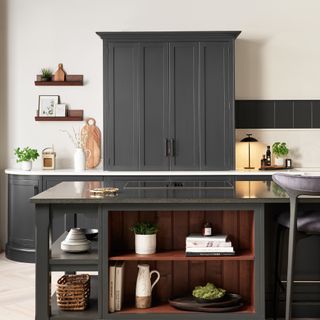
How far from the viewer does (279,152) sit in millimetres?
6477

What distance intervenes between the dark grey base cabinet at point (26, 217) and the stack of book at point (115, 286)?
2455mm

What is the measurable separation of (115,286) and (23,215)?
289 centimetres

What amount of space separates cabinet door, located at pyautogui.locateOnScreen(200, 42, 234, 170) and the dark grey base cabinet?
1.20 metres

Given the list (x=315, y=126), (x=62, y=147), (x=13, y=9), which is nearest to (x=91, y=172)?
(x=62, y=147)

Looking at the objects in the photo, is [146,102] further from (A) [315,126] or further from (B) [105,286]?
(B) [105,286]

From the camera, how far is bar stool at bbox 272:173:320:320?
321 centimetres

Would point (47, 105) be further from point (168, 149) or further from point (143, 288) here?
point (143, 288)

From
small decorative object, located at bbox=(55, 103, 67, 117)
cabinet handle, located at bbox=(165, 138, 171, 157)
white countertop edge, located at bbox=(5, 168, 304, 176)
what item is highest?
small decorative object, located at bbox=(55, 103, 67, 117)

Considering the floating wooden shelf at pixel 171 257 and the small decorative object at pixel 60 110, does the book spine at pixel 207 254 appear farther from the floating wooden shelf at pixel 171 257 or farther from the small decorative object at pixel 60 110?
the small decorative object at pixel 60 110

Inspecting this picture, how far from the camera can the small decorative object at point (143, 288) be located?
3.55m

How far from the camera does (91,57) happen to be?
6.62m

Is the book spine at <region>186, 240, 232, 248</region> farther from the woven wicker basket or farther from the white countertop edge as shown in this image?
the white countertop edge

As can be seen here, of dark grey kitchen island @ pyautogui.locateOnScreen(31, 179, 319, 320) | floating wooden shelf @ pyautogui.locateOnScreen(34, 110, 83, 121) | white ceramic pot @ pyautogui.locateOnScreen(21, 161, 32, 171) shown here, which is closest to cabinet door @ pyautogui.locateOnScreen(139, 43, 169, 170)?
floating wooden shelf @ pyautogui.locateOnScreen(34, 110, 83, 121)

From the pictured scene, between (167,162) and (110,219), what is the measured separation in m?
2.58
